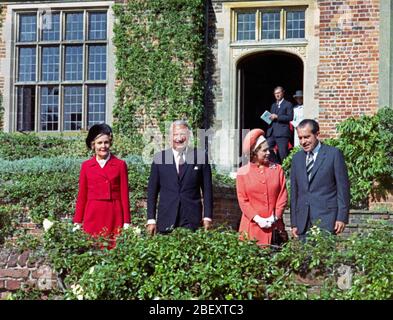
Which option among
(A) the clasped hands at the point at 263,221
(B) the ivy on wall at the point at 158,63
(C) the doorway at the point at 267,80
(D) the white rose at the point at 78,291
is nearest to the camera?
(D) the white rose at the point at 78,291

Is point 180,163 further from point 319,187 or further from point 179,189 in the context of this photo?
point 319,187

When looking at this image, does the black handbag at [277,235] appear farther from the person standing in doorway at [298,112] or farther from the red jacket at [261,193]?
the person standing in doorway at [298,112]

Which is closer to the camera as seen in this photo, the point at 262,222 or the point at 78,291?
the point at 78,291

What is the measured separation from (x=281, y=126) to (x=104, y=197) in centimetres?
691

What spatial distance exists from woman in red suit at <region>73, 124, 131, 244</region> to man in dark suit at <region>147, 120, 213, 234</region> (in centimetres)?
32

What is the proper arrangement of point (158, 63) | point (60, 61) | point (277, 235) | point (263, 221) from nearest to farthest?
point (263, 221) → point (277, 235) → point (158, 63) → point (60, 61)

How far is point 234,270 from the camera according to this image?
6430 mm

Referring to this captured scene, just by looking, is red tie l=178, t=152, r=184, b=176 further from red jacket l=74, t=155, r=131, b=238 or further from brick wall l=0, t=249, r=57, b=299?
brick wall l=0, t=249, r=57, b=299

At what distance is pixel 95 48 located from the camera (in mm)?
16906

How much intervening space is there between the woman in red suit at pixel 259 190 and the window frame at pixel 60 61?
860 cm

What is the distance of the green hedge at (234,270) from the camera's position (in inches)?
250

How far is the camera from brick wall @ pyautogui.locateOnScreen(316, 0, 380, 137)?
51.3 ft

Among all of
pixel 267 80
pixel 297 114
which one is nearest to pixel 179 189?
pixel 297 114

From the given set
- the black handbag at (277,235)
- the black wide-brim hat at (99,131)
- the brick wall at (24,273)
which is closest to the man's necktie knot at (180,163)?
the black wide-brim hat at (99,131)
